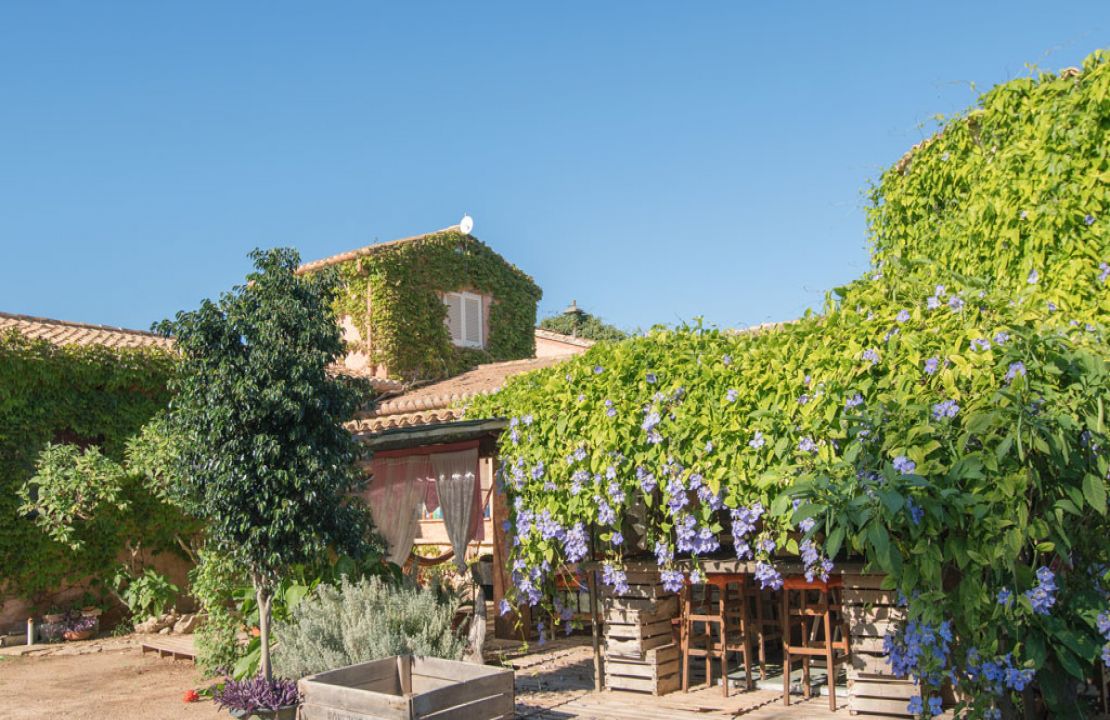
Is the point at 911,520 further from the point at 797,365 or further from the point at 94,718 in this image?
the point at 94,718

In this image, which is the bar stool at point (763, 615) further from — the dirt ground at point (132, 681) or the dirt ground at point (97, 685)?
the dirt ground at point (97, 685)

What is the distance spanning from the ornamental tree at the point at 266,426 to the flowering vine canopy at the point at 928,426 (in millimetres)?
1602

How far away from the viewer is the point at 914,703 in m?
5.08

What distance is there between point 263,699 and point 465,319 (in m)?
15.6

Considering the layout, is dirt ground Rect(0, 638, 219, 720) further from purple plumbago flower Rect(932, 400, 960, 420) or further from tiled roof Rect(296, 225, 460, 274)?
tiled roof Rect(296, 225, 460, 274)

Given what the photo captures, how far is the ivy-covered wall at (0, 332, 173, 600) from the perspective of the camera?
1280 centimetres

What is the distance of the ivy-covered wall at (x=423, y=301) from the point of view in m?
19.0

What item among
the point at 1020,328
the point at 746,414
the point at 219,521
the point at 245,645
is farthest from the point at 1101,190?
the point at 245,645

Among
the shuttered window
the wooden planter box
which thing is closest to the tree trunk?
the wooden planter box

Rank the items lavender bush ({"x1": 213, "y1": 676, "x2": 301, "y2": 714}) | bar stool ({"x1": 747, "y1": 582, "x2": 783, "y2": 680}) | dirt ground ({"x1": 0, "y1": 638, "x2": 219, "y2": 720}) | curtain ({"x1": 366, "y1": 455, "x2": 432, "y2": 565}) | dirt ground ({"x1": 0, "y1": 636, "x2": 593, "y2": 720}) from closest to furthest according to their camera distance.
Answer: lavender bush ({"x1": 213, "y1": 676, "x2": 301, "y2": 714})
bar stool ({"x1": 747, "y1": 582, "x2": 783, "y2": 680})
dirt ground ({"x1": 0, "y1": 636, "x2": 593, "y2": 720})
dirt ground ({"x1": 0, "y1": 638, "x2": 219, "y2": 720})
curtain ({"x1": 366, "y1": 455, "x2": 432, "y2": 565})

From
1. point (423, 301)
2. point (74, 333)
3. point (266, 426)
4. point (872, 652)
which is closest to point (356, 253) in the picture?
point (423, 301)

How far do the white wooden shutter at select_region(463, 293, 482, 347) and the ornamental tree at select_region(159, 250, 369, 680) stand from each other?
1306cm

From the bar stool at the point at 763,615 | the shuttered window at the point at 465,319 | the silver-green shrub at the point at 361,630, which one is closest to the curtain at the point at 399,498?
the silver-green shrub at the point at 361,630

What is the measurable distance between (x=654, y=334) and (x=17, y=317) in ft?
40.3
